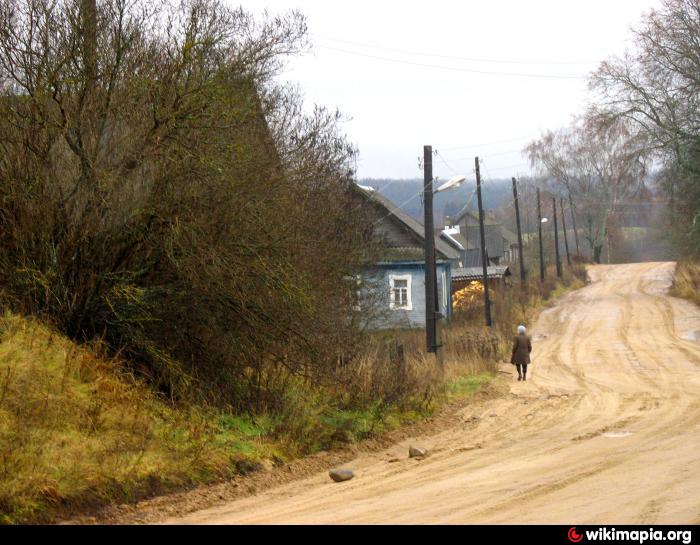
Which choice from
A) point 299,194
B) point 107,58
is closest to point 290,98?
point 299,194

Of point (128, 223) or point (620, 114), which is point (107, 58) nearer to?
point (128, 223)

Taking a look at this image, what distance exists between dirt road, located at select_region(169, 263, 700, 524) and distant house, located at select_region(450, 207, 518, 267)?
63.9m

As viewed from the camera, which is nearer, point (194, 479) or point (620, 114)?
point (194, 479)

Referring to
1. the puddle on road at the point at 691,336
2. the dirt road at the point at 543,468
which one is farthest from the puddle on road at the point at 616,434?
the puddle on road at the point at 691,336

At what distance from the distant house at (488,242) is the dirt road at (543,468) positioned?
210 feet

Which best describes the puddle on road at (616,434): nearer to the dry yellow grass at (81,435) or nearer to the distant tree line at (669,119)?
the dry yellow grass at (81,435)

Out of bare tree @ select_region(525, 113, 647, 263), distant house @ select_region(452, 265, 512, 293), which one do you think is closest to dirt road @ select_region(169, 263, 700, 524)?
distant house @ select_region(452, 265, 512, 293)

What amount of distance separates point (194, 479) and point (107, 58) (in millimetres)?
5995

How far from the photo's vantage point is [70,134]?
12055 millimetres

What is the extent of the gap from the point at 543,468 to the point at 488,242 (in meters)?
87.1

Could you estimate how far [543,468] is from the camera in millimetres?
11266

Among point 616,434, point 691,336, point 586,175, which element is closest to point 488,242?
point 586,175

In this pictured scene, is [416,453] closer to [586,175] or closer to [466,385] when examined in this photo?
[466,385]

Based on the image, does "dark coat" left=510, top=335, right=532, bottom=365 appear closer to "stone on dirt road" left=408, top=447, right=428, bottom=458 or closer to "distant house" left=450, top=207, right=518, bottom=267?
"stone on dirt road" left=408, top=447, right=428, bottom=458
